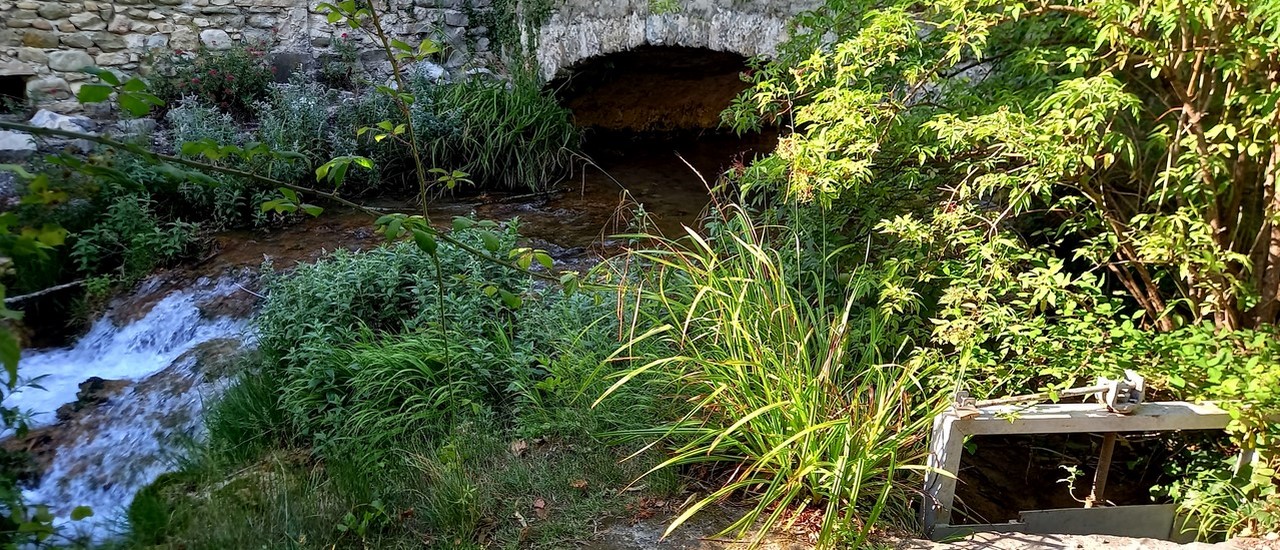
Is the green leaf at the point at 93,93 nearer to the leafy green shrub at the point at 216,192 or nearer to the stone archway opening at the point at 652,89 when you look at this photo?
the leafy green shrub at the point at 216,192

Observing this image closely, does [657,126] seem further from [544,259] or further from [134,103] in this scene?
[134,103]

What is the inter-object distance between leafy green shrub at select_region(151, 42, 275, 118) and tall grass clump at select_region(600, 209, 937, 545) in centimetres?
546

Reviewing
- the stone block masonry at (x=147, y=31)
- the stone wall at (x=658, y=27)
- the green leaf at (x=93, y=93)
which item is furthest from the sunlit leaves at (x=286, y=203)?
the stone block masonry at (x=147, y=31)

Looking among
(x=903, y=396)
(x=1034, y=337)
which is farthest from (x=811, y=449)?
(x=1034, y=337)

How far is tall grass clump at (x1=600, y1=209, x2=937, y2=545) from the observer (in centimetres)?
250

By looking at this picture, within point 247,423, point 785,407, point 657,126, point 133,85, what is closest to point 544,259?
point 785,407

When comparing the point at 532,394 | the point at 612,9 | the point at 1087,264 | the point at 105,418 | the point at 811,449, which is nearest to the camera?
the point at 811,449

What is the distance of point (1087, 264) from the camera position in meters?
3.99

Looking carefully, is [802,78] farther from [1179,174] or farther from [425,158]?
[425,158]

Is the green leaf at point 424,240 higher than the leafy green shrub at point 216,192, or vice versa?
the green leaf at point 424,240

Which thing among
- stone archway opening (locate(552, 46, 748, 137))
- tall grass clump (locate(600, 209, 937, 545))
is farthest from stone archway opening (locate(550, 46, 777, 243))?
tall grass clump (locate(600, 209, 937, 545))

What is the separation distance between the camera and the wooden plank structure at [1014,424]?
262 cm

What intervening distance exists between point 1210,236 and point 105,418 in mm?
5024

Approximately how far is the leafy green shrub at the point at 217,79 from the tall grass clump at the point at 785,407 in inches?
215
